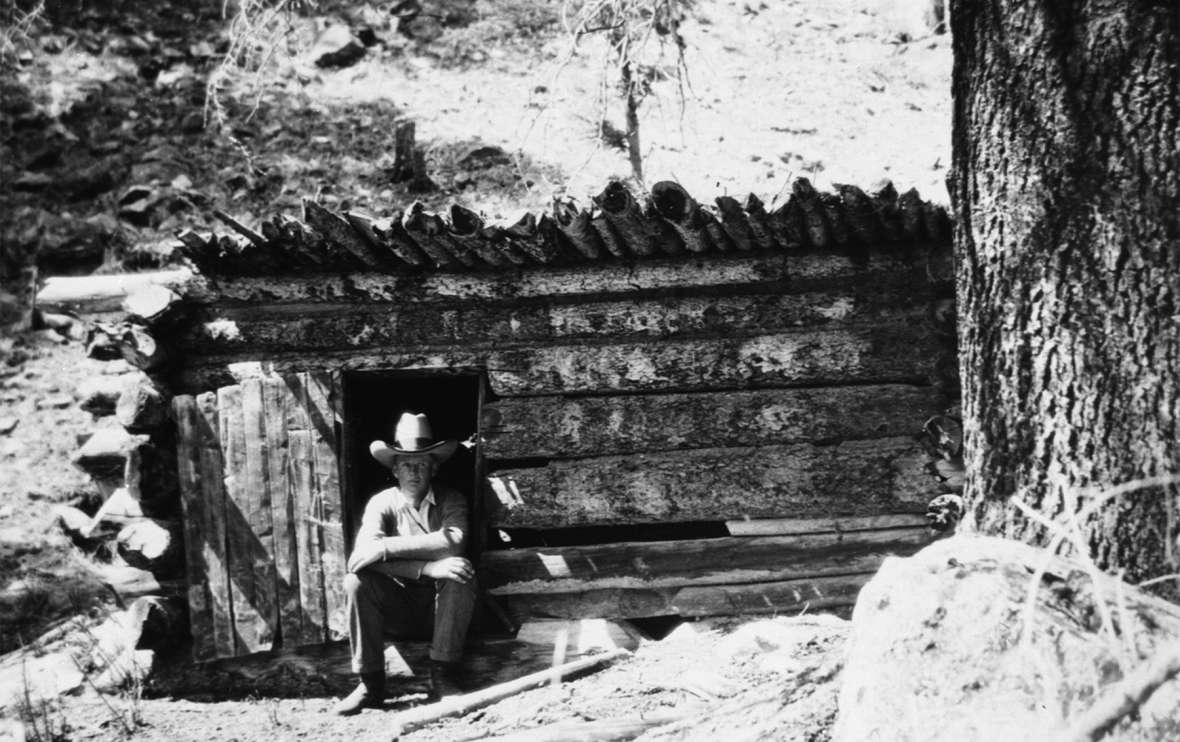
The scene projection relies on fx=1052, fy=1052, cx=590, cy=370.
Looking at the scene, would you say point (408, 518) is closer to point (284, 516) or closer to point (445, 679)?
point (284, 516)

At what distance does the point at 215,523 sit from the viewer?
642 cm

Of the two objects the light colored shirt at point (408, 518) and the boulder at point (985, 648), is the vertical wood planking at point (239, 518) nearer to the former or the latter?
the light colored shirt at point (408, 518)

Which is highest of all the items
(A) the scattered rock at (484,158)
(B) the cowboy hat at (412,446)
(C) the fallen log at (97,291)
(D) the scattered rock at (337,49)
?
(D) the scattered rock at (337,49)

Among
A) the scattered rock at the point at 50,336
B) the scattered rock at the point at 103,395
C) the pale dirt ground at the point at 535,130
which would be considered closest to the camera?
the scattered rock at the point at 103,395

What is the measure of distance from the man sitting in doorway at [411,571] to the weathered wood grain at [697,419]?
1.44 ft

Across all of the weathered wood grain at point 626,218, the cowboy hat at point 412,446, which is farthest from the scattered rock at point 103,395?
the weathered wood grain at point 626,218

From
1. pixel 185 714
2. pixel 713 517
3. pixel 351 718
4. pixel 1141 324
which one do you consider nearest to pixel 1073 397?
pixel 1141 324

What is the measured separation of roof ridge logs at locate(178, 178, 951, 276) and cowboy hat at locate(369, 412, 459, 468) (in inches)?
37.6

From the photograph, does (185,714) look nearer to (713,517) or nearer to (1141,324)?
(713,517)

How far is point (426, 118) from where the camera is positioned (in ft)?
41.8

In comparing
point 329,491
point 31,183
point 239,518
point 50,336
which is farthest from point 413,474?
point 31,183

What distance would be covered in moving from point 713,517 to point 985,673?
3627 millimetres

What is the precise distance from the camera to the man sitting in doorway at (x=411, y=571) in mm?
6023

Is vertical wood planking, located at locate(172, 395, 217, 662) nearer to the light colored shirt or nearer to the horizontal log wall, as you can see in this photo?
the horizontal log wall
